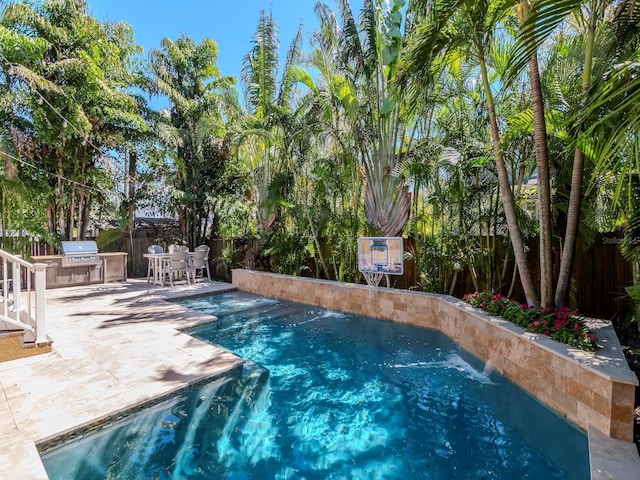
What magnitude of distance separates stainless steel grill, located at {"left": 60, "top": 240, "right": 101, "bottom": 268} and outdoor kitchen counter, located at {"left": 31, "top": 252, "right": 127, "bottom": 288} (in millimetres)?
158

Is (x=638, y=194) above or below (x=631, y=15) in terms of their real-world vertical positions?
below

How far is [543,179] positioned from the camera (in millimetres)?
4246

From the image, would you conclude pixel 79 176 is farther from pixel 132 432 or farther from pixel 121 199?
pixel 132 432

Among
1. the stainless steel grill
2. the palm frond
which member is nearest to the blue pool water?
the palm frond

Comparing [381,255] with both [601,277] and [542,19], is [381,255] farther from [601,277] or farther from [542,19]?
[542,19]

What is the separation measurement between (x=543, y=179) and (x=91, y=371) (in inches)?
236

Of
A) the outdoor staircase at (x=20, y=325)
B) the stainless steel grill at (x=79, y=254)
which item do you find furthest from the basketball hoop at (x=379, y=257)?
the stainless steel grill at (x=79, y=254)

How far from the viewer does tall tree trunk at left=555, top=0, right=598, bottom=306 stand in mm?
3816

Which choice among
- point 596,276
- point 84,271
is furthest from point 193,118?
point 596,276

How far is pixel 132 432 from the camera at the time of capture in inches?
119

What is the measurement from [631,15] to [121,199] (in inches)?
525

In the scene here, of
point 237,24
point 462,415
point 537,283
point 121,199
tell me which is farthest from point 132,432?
point 237,24

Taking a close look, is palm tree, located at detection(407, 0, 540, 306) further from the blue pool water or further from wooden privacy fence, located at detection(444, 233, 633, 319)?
the blue pool water

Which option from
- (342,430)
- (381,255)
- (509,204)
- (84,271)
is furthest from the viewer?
(84,271)
